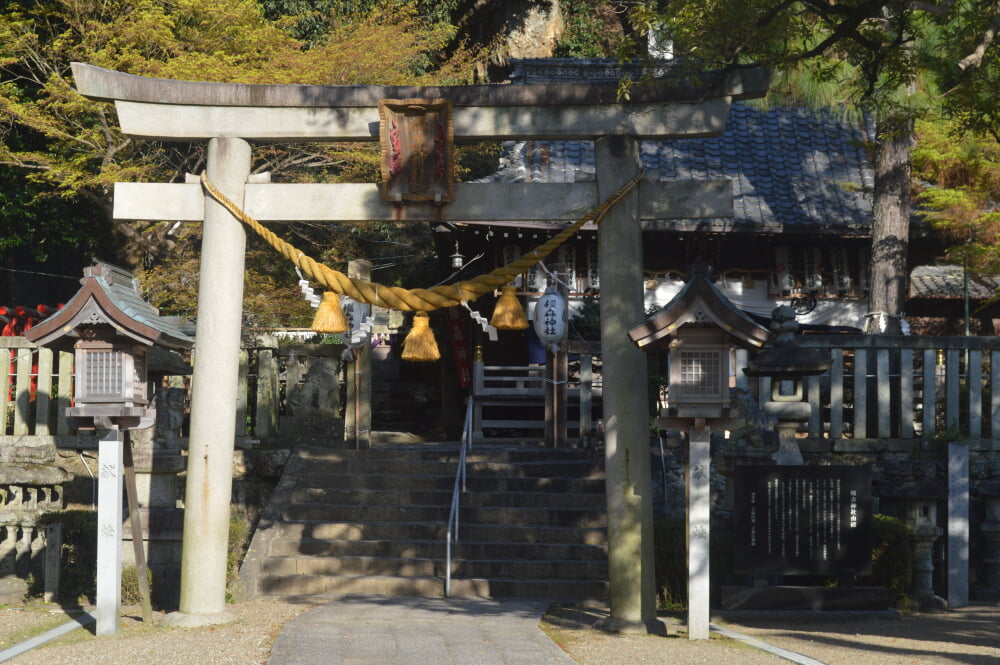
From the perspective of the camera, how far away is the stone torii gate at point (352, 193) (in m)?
9.36

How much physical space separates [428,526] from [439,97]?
5.03m

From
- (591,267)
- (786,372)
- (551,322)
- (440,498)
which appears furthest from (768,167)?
(440,498)

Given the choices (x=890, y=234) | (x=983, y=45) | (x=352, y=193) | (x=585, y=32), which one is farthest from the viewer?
(x=585, y=32)

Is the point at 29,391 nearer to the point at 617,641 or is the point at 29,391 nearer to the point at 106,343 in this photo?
the point at 106,343

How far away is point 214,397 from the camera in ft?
31.1

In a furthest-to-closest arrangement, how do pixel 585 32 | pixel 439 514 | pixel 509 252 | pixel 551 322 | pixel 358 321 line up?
1. pixel 585 32
2. pixel 509 252
3. pixel 551 322
4. pixel 358 321
5. pixel 439 514

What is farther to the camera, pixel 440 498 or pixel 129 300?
pixel 440 498

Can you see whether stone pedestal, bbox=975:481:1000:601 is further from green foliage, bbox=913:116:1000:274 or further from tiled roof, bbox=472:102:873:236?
tiled roof, bbox=472:102:873:236

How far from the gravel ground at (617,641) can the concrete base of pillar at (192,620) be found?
114 mm

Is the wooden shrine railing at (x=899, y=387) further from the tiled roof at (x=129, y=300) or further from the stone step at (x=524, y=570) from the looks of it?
the tiled roof at (x=129, y=300)

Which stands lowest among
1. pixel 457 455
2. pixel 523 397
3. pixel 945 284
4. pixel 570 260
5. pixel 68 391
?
pixel 457 455

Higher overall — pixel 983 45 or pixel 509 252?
pixel 983 45

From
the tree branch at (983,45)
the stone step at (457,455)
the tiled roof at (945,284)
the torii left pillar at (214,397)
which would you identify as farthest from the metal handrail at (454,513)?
the tiled roof at (945,284)

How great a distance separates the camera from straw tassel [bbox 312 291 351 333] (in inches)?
400
